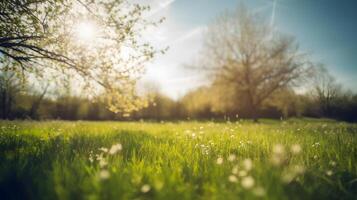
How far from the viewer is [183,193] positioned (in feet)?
7.91

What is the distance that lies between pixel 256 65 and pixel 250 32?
3.96 m

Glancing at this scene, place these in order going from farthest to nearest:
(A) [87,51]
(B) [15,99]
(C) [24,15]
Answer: (B) [15,99] → (A) [87,51] → (C) [24,15]

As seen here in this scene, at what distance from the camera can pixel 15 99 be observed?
2311 inches

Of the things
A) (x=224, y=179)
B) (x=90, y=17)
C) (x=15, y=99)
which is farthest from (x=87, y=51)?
(x=15, y=99)

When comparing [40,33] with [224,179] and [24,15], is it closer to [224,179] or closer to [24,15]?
[24,15]

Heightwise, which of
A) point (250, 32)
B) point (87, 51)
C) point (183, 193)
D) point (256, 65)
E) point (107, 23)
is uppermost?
point (250, 32)

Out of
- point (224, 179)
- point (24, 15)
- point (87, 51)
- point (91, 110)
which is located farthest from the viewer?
point (91, 110)

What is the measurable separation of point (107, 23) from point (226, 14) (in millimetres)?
25906

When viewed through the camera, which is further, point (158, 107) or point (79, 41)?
point (158, 107)

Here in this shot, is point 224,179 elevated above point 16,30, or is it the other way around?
point 16,30

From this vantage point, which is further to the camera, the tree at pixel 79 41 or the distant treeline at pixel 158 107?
the distant treeline at pixel 158 107

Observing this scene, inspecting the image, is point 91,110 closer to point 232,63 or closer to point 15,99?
point 15,99

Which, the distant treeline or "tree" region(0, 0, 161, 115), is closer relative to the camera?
"tree" region(0, 0, 161, 115)

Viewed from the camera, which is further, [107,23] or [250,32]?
[250,32]
